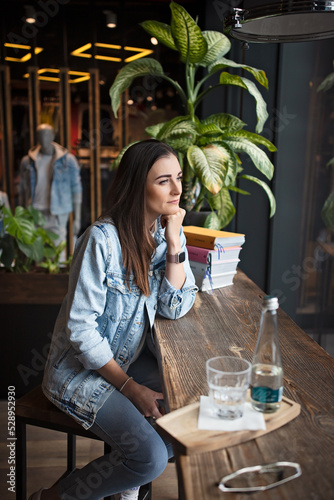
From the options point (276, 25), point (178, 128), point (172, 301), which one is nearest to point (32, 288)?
point (178, 128)

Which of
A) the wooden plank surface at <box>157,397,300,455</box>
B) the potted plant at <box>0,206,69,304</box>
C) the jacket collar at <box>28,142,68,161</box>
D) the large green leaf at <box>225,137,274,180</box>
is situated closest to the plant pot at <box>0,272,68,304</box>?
the potted plant at <box>0,206,69,304</box>

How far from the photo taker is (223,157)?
2.19m

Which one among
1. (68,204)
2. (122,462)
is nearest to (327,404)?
(122,462)

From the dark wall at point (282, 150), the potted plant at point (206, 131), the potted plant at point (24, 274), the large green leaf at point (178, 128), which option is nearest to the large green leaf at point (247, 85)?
the potted plant at point (206, 131)

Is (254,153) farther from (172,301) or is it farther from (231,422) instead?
(231,422)

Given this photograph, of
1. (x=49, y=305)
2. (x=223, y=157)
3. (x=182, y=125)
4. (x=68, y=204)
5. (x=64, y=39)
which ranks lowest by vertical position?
(x=49, y=305)

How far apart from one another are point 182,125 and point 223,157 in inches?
10.3

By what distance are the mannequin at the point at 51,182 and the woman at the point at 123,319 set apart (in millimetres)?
3266

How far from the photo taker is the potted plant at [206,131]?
216 centimetres

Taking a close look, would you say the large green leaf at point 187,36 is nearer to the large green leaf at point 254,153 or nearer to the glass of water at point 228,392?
the large green leaf at point 254,153

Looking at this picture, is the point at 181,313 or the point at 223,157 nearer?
the point at 181,313

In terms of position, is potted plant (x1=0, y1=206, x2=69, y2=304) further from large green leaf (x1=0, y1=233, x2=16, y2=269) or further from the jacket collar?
the jacket collar

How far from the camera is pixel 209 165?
2156 mm

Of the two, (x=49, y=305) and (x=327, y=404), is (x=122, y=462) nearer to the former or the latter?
(x=327, y=404)
